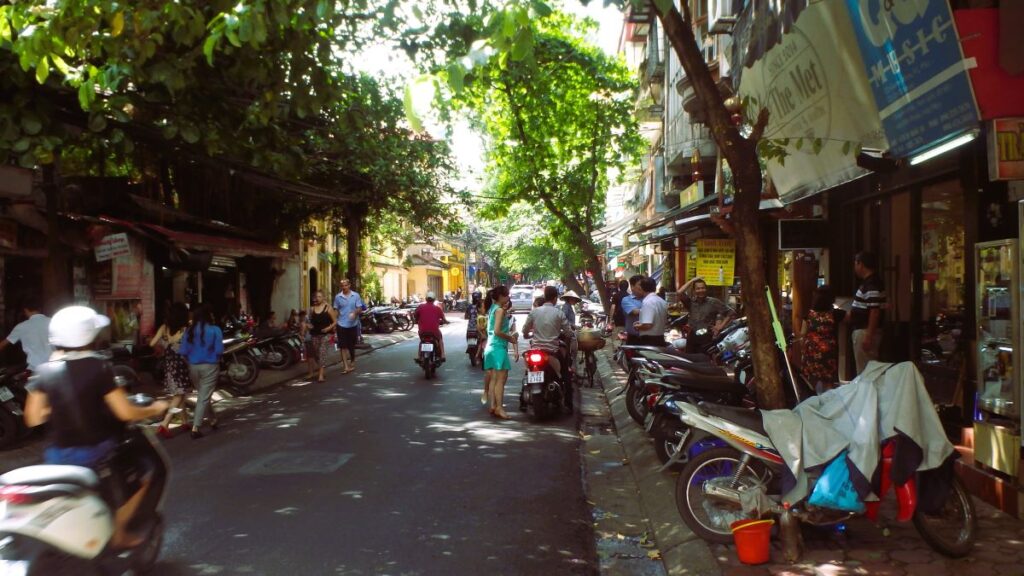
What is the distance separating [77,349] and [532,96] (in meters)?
15.5

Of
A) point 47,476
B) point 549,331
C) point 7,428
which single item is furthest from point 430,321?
point 47,476

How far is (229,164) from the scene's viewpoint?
12.0 m

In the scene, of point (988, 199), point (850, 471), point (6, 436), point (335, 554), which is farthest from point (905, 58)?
point (6, 436)

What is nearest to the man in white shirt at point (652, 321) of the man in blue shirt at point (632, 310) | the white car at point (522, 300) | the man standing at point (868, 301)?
the man in blue shirt at point (632, 310)

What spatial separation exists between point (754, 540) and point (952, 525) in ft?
3.96

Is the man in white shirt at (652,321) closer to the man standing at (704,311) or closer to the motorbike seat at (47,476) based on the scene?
the man standing at (704,311)

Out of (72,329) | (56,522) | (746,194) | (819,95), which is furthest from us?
(819,95)

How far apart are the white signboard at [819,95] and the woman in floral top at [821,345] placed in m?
1.27

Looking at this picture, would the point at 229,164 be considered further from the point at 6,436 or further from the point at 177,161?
the point at 6,436

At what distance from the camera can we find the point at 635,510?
20.4 ft

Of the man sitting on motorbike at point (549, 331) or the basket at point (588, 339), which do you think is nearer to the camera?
the man sitting on motorbike at point (549, 331)

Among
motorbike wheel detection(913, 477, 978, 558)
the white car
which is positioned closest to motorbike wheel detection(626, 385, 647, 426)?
motorbike wheel detection(913, 477, 978, 558)

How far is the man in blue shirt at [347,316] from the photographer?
1481cm

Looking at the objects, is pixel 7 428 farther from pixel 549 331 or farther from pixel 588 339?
pixel 588 339
